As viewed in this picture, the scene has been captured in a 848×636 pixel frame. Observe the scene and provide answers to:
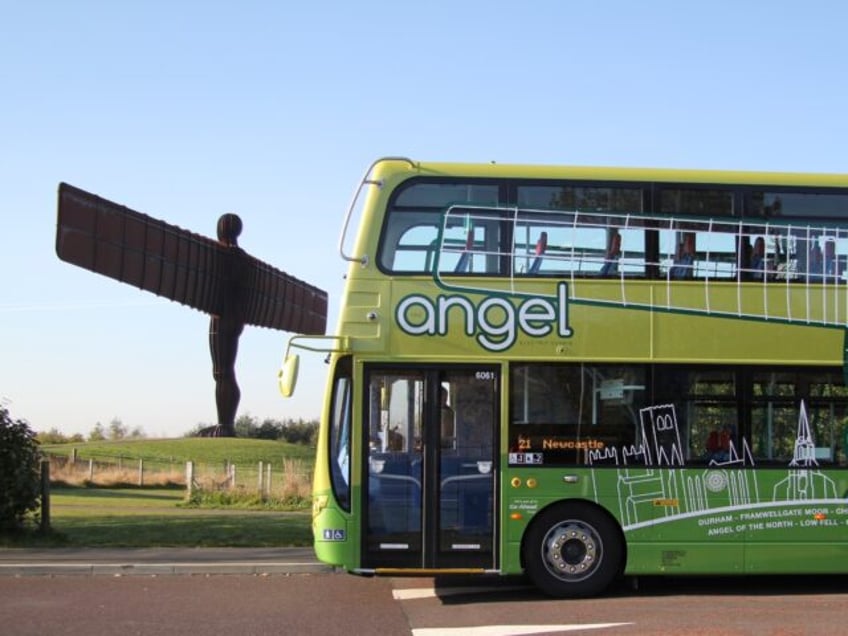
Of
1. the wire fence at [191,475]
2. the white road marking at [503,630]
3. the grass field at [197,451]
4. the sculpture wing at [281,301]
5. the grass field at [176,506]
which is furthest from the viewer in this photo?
the grass field at [197,451]

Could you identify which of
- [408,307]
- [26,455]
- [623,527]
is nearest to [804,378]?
[623,527]

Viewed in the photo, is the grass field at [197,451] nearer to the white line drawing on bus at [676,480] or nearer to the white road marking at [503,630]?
the white line drawing on bus at [676,480]

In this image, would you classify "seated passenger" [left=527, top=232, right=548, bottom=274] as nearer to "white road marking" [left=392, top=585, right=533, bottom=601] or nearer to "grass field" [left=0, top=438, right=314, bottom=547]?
"white road marking" [left=392, top=585, right=533, bottom=601]

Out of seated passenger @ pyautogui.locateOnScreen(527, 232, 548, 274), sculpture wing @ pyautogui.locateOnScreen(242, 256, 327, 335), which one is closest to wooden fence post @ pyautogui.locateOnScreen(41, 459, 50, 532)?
seated passenger @ pyautogui.locateOnScreen(527, 232, 548, 274)

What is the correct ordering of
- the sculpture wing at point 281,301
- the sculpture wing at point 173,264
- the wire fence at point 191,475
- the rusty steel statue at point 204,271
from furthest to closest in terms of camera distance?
the sculpture wing at point 281,301 < the rusty steel statue at point 204,271 < the sculpture wing at point 173,264 < the wire fence at point 191,475

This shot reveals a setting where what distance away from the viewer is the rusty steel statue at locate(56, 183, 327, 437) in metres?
27.4

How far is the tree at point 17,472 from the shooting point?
15234mm

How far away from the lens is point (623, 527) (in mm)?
11141

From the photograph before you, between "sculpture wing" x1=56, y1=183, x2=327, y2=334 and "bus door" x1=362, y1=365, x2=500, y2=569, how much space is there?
17.0 meters

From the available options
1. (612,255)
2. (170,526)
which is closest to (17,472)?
(170,526)

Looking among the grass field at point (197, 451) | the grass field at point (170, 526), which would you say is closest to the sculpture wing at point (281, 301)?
the grass field at point (197, 451)

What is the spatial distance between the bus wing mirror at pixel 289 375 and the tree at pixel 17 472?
6.36 metres

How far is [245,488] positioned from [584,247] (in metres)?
18.1

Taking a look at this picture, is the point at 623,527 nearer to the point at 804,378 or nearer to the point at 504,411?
the point at 504,411
